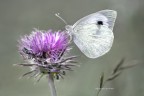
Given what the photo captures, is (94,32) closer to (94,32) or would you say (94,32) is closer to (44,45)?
(94,32)

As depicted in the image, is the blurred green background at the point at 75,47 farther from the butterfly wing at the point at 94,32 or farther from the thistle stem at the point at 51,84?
the thistle stem at the point at 51,84

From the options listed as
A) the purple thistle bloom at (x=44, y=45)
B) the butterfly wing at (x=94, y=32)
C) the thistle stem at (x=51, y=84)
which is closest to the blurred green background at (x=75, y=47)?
the butterfly wing at (x=94, y=32)

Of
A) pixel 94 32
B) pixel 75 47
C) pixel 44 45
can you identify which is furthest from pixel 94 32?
pixel 75 47

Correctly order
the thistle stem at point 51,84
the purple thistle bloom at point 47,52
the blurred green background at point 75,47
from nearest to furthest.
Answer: the thistle stem at point 51,84 < the purple thistle bloom at point 47,52 < the blurred green background at point 75,47

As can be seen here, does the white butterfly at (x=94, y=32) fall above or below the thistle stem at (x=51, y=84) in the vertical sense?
above

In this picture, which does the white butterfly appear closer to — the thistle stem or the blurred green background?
the thistle stem

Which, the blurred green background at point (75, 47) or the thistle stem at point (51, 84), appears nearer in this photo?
the thistle stem at point (51, 84)
